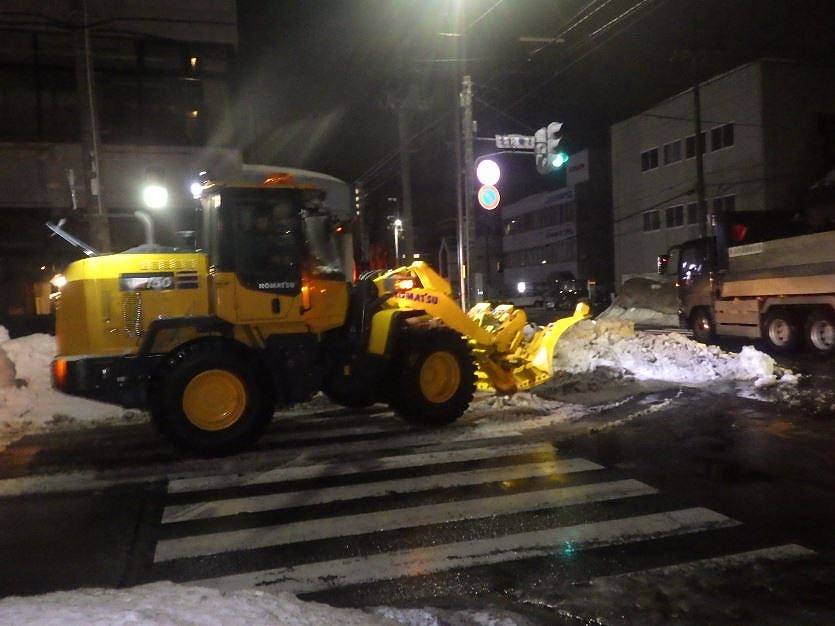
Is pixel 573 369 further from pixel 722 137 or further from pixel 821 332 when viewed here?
pixel 722 137

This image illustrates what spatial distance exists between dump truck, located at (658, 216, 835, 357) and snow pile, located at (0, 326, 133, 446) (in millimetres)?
13153

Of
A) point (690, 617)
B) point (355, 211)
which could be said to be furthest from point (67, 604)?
point (355, 211)

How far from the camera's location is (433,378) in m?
9.62

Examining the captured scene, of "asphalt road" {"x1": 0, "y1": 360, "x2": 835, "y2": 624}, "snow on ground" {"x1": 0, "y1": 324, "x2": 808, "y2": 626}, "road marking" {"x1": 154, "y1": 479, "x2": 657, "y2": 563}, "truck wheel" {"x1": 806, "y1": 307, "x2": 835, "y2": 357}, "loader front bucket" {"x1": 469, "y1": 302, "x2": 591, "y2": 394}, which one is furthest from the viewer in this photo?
"truck wheel" {"x1": 806, "y1": 307, "x2": 835, "y2": 357}

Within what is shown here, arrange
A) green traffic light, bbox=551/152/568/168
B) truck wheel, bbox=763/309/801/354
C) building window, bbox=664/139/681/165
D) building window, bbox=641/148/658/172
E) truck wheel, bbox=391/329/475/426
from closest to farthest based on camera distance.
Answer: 1. truck wheel, bbox=391/329/475/426
2. green traffic light, bbox=551/152/568/168
3. truck wheel, bbox=763/309/801/354
4. building window, bbox=664/139/681/165
5. building window, bbox=641/148/658/172

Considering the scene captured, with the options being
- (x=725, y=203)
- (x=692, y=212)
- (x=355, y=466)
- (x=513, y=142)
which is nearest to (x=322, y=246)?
(x=355, y=466)

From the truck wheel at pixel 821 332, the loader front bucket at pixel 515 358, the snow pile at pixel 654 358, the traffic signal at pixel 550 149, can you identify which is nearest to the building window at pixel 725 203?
the truck wheel at pixel 821 332

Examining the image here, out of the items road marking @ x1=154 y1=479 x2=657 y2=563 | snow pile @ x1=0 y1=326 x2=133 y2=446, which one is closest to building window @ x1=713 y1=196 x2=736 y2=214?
snow pile @ x1=0 y1=326 x2=133 y2=446

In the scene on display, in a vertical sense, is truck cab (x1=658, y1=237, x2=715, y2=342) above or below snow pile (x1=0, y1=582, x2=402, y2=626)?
above

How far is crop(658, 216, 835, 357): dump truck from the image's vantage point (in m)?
15.1

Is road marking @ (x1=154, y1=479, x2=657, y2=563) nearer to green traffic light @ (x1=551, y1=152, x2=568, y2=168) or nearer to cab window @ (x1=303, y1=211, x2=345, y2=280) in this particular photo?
cab window @ (x1=303, y1=211, x2=345, y2=280)

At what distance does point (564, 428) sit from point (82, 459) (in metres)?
5.74

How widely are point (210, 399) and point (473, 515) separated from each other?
3.56m

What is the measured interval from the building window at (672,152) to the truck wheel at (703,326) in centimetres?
2340
